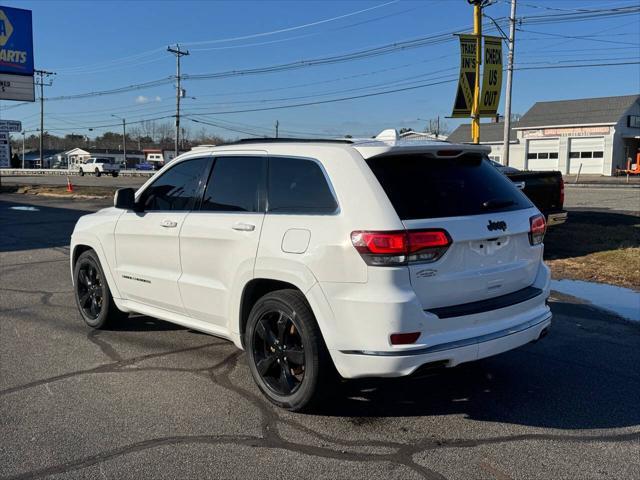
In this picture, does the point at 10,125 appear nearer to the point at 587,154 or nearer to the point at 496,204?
the point at 496,204

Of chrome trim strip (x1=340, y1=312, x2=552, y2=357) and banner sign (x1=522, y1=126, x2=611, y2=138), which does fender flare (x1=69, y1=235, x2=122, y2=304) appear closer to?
chrome trim strip (x1=340, y1=312, x2=552, y2=357)

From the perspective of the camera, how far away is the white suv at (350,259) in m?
3.60

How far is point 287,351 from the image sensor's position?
4129mm

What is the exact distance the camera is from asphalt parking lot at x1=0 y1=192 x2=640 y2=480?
3.42m

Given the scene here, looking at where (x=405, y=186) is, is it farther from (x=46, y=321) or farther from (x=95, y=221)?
(x=46, y=321)

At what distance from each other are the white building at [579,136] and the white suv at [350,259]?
4900cm

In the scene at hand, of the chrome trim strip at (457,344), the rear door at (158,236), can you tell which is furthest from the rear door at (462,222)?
the rear door at (158,236)

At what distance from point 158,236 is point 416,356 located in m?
2.66

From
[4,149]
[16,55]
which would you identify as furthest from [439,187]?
[4,149]

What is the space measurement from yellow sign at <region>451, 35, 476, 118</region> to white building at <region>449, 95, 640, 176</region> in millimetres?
35283

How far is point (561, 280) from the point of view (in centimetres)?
858

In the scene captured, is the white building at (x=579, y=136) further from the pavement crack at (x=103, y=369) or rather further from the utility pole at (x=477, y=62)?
the pavement crack at (x=103, y=369)

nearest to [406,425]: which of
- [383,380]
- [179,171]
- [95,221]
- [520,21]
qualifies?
[383,380]

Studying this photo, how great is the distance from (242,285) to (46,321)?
339 cm
